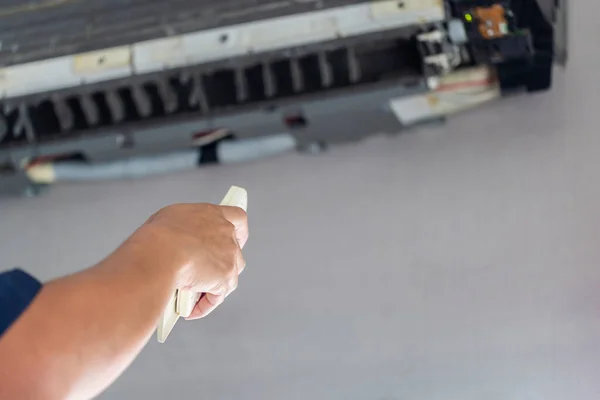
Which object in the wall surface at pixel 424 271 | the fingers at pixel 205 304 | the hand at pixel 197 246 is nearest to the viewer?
the hand at pixel 197 246

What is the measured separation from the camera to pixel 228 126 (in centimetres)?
101

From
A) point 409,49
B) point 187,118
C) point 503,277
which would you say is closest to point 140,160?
point 187,118

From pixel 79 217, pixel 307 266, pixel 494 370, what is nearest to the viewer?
pixel 494 370

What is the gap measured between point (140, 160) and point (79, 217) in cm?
14

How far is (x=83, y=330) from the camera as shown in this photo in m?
0.43

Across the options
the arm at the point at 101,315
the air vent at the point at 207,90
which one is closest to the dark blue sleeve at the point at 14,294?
the arm at the point at 101,315

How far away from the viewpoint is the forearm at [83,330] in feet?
1.32

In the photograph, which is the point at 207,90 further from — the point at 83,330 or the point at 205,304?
the point at 83,330

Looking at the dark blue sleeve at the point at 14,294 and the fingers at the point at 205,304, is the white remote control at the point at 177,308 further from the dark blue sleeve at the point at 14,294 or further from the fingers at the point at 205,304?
the dark blue sleeve at the point at 14,294

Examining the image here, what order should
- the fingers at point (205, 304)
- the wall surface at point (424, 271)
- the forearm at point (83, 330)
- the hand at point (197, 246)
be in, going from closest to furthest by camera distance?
the forearm at point (83, 330), the hand at point (197, 246), the fingers at point (205, 304), the wall surface at point (424, 271)

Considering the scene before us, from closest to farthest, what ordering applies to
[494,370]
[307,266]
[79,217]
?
1. [494,370]
2. [307,266]
3. [79,217]

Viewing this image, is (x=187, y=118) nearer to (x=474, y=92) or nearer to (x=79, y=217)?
(x=79, y=217)

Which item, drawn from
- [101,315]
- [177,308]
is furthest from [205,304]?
[101,315]

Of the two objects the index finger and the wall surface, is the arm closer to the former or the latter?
the index finger
